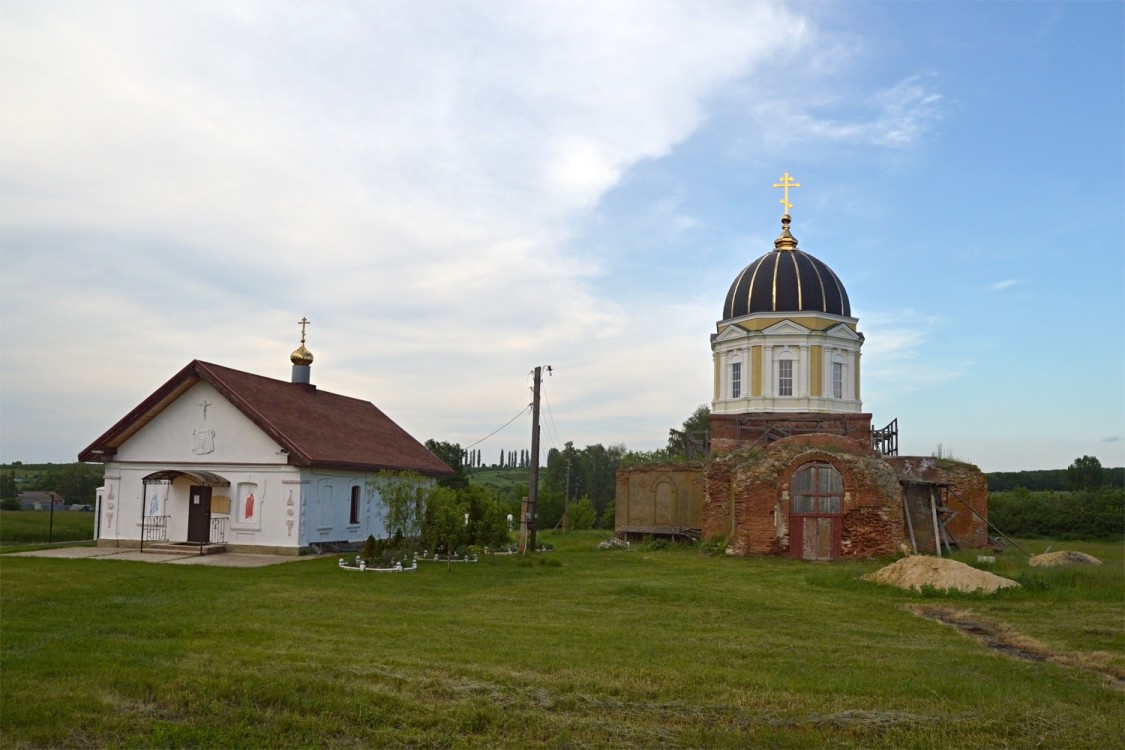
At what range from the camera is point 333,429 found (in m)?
31.5

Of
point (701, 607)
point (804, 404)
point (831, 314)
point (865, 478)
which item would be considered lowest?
point (701, 607)

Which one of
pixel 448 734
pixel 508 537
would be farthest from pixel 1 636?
pixel 508 537

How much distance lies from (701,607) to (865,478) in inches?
569

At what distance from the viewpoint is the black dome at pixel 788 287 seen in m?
41.4

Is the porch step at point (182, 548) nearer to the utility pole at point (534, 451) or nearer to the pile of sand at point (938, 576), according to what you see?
the utility pole at point (534, 451)

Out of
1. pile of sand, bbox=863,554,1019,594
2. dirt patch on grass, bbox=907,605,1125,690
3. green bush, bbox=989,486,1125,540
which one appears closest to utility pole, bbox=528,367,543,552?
pile of sand, bbox=863,554,1019,594

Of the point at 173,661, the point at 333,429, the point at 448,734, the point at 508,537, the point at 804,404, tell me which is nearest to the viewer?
the point at 448,734

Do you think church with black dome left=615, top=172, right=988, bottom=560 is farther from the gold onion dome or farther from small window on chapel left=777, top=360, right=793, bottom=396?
the gold onion dome

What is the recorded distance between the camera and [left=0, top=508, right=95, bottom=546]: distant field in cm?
3472

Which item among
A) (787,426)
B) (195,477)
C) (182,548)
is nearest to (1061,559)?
(787,426)

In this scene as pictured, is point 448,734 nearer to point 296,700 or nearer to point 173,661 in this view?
point 296,700

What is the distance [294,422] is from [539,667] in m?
20.1

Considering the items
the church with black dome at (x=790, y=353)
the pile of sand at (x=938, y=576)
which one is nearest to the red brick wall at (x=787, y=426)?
the church with black dome at (x=790, y=353)

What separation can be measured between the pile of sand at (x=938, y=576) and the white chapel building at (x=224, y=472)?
16.1 meters
